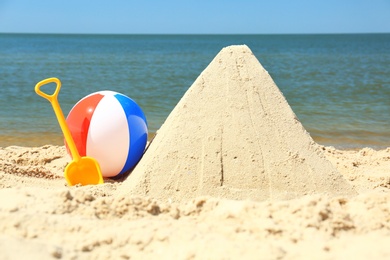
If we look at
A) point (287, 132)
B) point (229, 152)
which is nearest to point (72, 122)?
point (229, 152)

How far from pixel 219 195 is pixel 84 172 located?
147cm

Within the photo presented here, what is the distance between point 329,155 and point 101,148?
306 cm

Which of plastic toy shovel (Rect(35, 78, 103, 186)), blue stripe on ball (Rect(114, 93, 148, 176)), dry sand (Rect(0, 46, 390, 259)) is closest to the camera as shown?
dry sand (Rect(0, 46, 390, 259))

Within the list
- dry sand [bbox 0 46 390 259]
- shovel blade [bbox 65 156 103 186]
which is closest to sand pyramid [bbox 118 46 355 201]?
dry sand [bbox 0 46 390 259]

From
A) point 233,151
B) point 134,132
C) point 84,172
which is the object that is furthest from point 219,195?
point 84,172

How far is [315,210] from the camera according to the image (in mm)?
2719

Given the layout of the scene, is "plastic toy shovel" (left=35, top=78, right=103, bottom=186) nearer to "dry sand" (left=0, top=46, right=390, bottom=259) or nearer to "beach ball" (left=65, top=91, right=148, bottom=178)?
"beach ball" (left=65, top=91, right=148, bottom=178)

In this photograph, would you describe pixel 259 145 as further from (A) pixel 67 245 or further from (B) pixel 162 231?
(A) pixel 67 245

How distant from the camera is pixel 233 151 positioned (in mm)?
3807

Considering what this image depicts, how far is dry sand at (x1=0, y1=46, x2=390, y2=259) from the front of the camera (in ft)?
7.88

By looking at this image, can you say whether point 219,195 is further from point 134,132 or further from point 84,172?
point 84,172

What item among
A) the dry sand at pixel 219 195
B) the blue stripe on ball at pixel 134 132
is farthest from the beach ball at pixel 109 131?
the dry sand at pixel 219 195

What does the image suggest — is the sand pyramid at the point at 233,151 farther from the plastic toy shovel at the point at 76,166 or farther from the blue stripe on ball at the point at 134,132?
the plastic toy shovel at the point at 76,166

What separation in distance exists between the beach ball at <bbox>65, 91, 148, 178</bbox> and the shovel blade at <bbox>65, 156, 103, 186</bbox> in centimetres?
12
